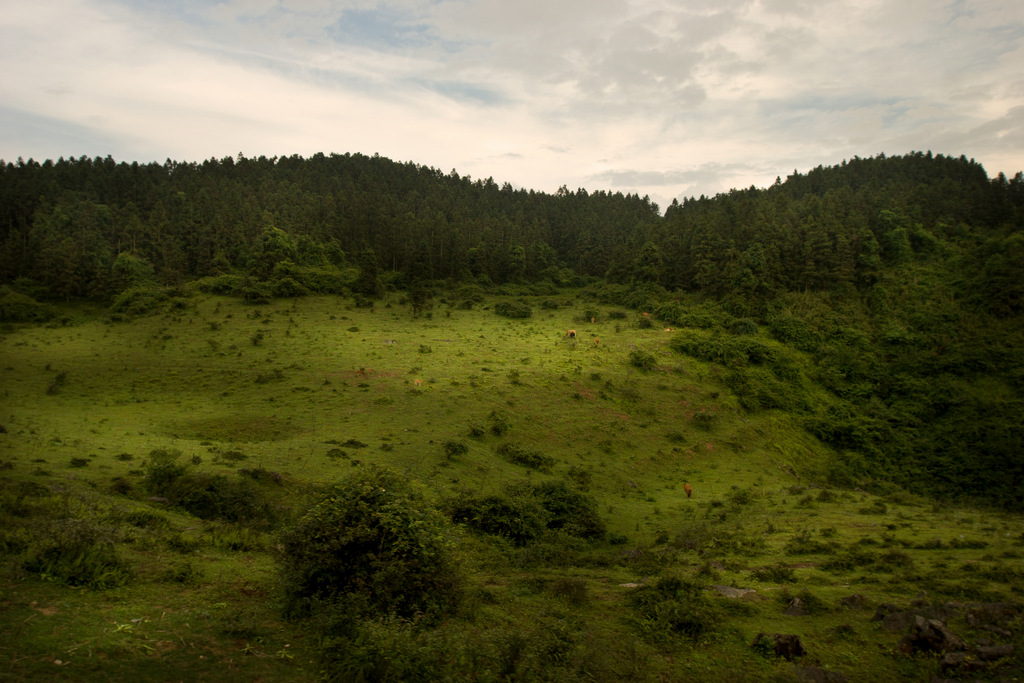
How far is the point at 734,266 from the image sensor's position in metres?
63.5

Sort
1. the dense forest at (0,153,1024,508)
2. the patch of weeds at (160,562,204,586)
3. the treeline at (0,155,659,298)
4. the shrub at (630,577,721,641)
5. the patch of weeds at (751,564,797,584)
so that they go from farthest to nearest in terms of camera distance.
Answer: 1. the treeline at (0,155,659,298)
2. the dense forest at (0,153,1024,508)
3. the patch of weeds at (751,564,797,584)
4. the shrub at (630,577,721,641)
5. the patch of weeds at (160,562,204,586)

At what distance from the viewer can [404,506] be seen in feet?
40.1

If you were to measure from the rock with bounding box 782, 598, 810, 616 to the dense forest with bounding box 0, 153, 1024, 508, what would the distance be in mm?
27873

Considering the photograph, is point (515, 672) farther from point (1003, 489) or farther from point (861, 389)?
point (861, 389)

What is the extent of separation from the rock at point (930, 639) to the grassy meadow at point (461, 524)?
0.32 m

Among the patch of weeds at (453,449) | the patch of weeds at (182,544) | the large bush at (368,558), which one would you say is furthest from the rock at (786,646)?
the patch of weeds at (453,449)

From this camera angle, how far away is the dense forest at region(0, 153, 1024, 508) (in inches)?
1682

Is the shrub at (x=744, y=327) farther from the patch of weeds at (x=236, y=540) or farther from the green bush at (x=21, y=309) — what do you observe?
the green bush at (x=21, y=309)

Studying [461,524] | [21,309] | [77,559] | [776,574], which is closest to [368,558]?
[77,559]

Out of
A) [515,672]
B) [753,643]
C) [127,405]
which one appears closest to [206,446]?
[127,405]

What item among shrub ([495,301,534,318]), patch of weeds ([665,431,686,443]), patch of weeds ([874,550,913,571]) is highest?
shrub ([495,301,534,318])

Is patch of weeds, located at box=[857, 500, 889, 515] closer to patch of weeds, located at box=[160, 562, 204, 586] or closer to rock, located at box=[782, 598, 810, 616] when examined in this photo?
rock, located at box=[782, 598, 810, 616]

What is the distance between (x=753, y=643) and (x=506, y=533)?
10425 mm

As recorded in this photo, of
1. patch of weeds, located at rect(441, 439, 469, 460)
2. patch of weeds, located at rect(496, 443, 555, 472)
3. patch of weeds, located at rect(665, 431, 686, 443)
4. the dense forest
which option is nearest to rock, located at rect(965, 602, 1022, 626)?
patch of weeds, located at rect(496, 443, 555, 472)
